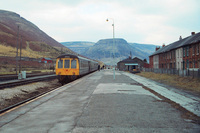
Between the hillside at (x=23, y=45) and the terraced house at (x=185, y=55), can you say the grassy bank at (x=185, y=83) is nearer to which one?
the terraced house at (x=185, y=55)

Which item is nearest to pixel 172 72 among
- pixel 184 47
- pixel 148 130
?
pixel 184 47

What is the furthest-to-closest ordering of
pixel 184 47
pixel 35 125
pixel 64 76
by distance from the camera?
pixel 184 47
pixel 64 76
pixel 35 125

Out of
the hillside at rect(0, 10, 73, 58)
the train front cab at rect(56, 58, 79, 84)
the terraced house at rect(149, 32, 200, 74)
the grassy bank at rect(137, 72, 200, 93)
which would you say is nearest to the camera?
the grassy bank at rect(137, 72, 200, 93)

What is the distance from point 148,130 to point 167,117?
163 centimetres

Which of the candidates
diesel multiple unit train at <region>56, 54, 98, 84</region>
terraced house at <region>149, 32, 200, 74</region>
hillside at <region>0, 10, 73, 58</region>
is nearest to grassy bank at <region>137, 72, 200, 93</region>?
terraced house at <region>149, 32, 200, 74</region>

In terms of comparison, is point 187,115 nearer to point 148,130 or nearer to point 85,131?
point 148,130

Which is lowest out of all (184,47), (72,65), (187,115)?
(187,115)

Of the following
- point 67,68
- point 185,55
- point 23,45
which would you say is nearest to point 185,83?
point 67,68

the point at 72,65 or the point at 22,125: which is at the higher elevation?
the point at 72,65

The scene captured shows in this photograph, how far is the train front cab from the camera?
21094mm

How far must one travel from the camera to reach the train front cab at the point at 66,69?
69.2 feet

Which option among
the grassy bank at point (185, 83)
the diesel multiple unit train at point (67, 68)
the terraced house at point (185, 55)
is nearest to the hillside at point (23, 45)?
the diesel multiple unit train at point (67, 68)

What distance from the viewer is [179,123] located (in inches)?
210

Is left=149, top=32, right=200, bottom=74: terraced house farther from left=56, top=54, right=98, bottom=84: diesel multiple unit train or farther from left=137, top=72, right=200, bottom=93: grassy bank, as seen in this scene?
left=56, top=54, right=98, bottom=84: diesel multiple unit train
